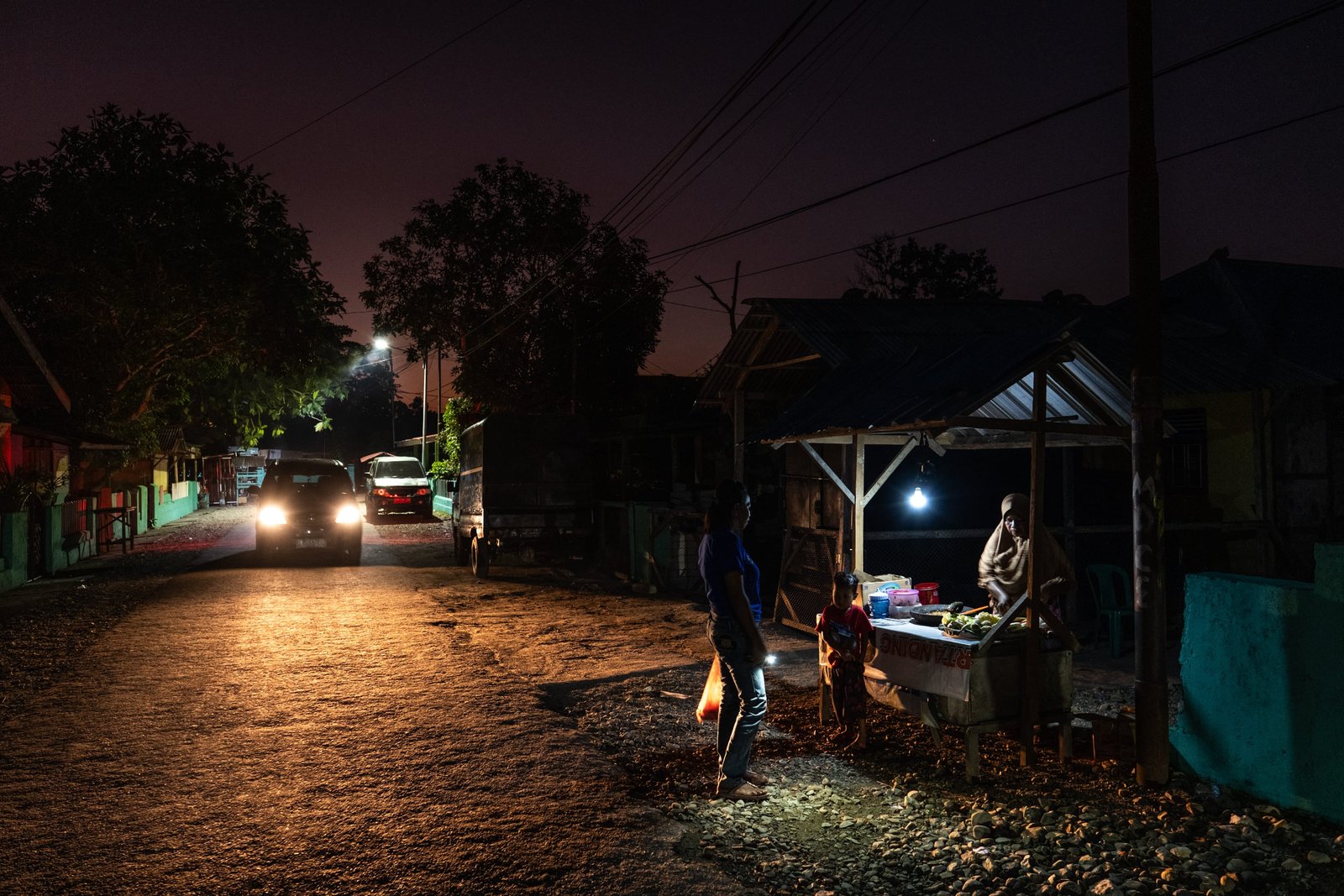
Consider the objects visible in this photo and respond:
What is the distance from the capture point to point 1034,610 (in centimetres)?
616

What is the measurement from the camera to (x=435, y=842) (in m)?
4.71

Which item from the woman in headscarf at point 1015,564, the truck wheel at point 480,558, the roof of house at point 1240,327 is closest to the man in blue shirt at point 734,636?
the woman in headscarf at point 1015,564

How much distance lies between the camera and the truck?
52.3ft

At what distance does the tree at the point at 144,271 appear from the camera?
2044cm

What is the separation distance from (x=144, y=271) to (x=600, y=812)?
21.2 metres

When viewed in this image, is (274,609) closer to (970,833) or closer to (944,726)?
(944,726)

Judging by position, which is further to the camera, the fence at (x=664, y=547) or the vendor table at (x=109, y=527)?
the vendor table at (x=109, y=527)

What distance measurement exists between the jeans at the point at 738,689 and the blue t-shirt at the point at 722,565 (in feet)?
0.32

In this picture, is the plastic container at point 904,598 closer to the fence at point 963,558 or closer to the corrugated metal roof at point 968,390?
the corrugated metal roof at point 968,390

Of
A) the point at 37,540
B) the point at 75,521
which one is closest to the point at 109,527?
the point at 75,521

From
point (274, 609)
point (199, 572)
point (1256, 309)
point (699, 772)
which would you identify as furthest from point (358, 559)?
point (1256, 309)

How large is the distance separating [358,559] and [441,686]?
37.8ft

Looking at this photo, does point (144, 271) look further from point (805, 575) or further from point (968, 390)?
point (968, 390)

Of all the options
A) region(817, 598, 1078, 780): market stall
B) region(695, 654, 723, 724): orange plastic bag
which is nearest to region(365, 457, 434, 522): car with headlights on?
region(695, 654, 723, 724): orange plastic bag
